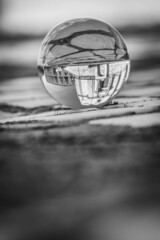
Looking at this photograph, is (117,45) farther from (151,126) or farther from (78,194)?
(78,194)

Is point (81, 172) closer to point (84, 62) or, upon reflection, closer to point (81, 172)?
point (81, 172)

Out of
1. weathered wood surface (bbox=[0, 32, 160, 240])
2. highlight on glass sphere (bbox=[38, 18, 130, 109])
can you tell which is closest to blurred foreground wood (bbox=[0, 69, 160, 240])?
weathered wood surface (bbox=[0, 32, 160, 240])

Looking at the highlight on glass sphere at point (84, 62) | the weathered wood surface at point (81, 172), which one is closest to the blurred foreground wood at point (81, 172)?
the weathered wood surface at point (81, 172)

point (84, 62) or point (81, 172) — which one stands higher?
point (84, 62)

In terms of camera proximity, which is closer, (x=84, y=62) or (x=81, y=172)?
(x=81, y=172)

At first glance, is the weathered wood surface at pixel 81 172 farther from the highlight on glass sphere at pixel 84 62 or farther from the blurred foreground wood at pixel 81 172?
the highlight on glass sphere at pixel 84 62

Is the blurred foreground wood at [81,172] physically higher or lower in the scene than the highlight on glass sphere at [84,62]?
lower

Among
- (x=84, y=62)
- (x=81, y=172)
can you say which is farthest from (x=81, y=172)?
(x=84, y=62)
